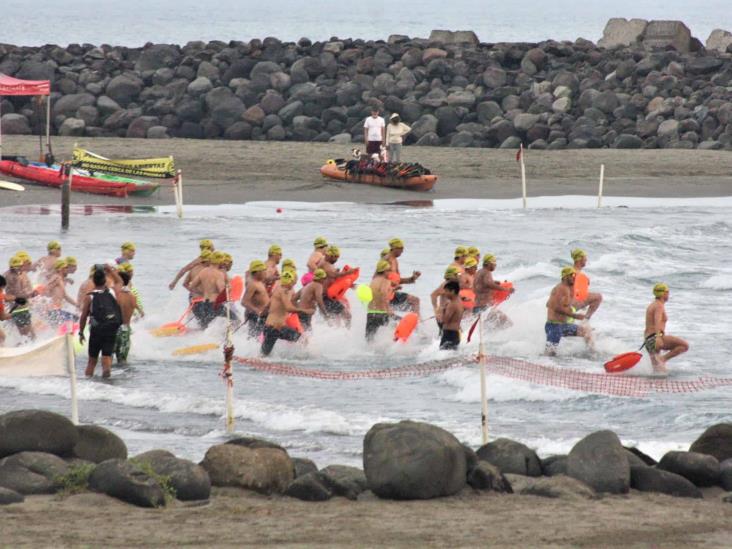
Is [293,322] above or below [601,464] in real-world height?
above

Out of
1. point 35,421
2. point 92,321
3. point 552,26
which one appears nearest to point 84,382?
point 92,321

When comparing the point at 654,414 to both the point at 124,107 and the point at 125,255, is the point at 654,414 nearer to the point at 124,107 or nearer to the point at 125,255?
the point at 125,255

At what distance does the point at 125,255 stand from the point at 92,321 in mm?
3204

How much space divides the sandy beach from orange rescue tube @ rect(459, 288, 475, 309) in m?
15.8

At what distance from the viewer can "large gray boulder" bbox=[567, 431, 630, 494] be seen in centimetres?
1114

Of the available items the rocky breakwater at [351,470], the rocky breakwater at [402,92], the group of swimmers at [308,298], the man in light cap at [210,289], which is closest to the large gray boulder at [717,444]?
the rocky breakwater at [351,470]

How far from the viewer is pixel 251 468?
11.1 meters

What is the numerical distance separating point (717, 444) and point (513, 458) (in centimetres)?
183

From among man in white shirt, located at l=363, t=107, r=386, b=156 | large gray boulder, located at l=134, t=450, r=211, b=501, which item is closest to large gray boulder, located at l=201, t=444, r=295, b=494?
large gray boulder, located at l=134, t=450, r=211, b=501

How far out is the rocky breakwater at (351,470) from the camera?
10656 millimetres

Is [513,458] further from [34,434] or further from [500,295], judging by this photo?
[500,295]

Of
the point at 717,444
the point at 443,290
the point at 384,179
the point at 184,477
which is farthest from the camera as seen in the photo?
the point at 384,179

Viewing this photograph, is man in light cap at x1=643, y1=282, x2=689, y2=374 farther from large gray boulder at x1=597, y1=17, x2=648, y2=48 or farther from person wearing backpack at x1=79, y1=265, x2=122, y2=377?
large gray boulder at x1=597, y1=17, x2=648, y2=48

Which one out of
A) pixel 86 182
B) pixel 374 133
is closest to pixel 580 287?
pixel 374 133
